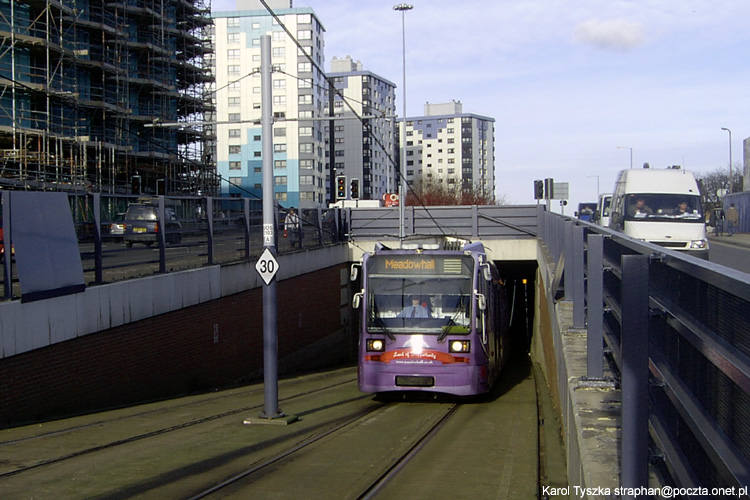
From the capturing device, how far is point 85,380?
12.1m

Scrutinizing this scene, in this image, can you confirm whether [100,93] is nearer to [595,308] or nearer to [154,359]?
[154,359]

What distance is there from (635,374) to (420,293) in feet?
34.4

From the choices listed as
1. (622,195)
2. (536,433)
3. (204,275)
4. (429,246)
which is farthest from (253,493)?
(622,195)

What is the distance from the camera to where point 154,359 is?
1436 centimetres

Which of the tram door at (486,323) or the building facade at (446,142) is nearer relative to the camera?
the tram door at (486,323)

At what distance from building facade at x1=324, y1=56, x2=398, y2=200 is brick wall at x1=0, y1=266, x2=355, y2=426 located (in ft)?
273

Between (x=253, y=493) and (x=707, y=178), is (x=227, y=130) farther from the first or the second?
(x=253, y=493)

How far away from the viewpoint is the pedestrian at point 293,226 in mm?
22891

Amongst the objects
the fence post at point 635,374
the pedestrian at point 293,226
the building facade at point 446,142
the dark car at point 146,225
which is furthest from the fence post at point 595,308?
the building facade at point 446,142

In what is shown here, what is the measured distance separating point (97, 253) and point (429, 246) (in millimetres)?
5905

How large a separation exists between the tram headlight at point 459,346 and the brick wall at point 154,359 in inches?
213

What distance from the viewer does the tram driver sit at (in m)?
14.0

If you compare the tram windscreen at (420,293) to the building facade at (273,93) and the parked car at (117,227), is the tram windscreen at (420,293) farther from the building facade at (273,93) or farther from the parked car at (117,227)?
the building facade at (273,93)

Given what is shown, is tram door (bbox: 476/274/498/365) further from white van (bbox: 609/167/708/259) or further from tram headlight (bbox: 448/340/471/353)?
white van (bbox: 609/167/708/259)
